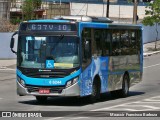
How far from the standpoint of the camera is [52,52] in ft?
57.9

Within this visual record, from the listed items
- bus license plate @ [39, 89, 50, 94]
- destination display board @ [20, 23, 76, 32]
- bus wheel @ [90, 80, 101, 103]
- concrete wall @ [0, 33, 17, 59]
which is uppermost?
destination display board @ [20, 23, 76, 32]

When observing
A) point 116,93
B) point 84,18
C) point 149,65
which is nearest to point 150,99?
point 116,93

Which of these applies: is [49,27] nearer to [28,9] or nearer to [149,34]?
[149,34]

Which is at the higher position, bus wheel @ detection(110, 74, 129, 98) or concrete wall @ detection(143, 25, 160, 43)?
bus wheel @ detection(110, 74, 129, 98)

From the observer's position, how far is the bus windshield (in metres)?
17.6

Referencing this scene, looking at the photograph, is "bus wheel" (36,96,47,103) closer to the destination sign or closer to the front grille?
the front grille

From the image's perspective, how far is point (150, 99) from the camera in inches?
816

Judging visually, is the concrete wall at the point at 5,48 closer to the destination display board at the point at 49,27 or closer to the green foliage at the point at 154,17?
the green foliage at the point at 154,17

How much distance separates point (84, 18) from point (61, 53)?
6.66ft

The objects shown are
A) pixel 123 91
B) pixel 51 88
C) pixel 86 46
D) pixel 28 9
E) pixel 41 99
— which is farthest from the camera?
pixel 28 9

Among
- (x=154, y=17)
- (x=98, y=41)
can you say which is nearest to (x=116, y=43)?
(x=98, y=41)

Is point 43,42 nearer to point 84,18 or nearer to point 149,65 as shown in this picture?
point 84,18

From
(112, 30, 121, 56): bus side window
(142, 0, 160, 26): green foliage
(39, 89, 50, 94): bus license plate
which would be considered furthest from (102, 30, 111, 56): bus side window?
(142, 0, 160, 26): green foliage

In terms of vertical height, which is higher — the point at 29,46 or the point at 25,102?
the point at 29,46
